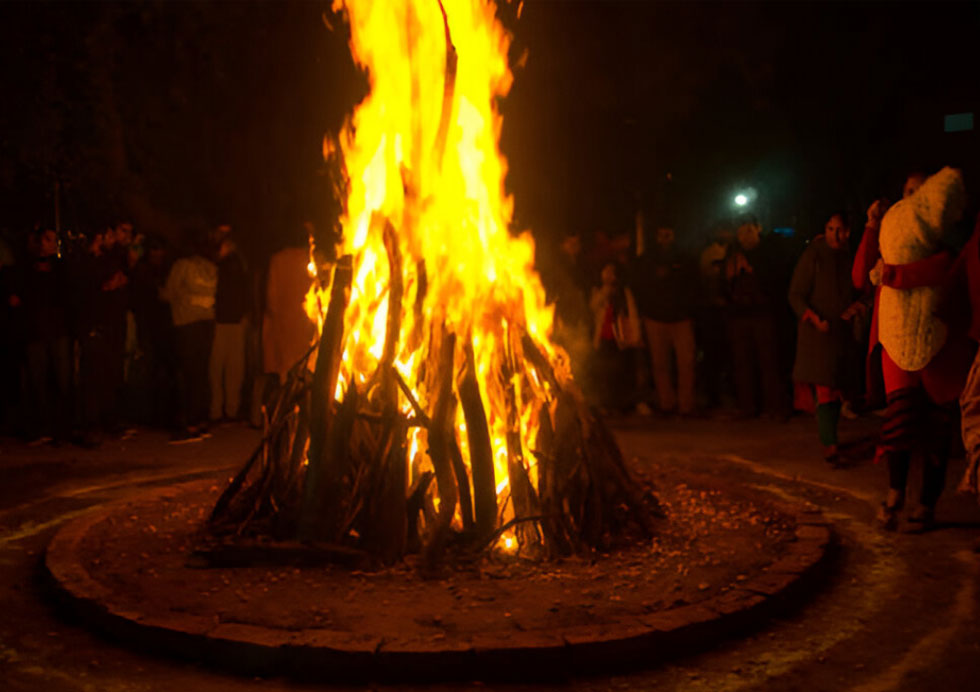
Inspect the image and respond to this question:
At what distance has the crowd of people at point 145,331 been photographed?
10.9 m

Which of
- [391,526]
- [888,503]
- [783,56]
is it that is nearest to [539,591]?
[391,526]

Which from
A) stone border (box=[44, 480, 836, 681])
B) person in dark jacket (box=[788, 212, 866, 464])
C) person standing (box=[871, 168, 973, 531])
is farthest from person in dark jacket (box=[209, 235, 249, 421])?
person standing (box=[871, 168, 973, 531])

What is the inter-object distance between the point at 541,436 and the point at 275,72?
45.9 ft

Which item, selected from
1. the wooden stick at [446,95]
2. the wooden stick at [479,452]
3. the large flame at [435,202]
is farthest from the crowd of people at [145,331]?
the wooden stick at [479,452]

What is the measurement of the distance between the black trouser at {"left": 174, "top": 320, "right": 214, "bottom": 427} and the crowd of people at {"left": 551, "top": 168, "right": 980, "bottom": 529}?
13.0 ft

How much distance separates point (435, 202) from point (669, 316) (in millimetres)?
6374

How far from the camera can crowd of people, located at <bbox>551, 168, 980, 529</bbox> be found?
6.40 meters

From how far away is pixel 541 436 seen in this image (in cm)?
621

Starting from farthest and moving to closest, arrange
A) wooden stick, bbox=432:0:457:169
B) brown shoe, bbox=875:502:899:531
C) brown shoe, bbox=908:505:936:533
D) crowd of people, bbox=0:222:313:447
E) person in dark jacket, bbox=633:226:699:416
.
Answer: person in dark jacket, bbox=633:226:699:416
crowd of people, bbox=0:222:313:447
brown shoe, bbox=875:502:899:531
brown shoe, bbox=908:505:936:533
wooden stick, bbox=432:0:457:169

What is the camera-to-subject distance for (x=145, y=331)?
12.6 meters

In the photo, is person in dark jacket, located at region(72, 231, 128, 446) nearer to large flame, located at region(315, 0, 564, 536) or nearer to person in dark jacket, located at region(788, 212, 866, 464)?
large flame, located at region(315, 0, 564, 536)

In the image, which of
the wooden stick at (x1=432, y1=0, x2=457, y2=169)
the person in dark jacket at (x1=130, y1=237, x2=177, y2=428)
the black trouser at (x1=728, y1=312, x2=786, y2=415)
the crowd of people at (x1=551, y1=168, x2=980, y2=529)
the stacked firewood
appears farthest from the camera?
the person in dark jacket at (x1=130, y1=237, x2=177, y2=428)

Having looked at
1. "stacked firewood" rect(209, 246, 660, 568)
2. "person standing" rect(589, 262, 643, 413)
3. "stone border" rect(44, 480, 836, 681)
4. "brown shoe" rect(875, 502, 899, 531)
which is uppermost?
"person standing" rect(589, 262, 643, 413)

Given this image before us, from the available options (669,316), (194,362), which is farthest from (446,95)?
(669,316)
